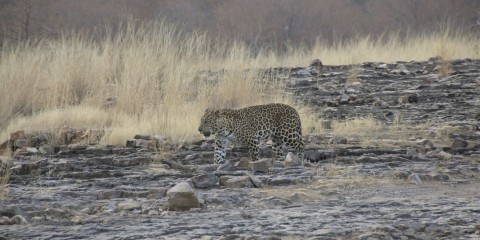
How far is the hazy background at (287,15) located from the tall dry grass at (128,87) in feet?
59.5

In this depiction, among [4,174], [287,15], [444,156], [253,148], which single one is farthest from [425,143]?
[287,15]

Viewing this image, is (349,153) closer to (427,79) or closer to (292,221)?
(292,221)

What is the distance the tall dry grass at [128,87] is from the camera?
1255 cm

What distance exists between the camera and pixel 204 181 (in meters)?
7.59

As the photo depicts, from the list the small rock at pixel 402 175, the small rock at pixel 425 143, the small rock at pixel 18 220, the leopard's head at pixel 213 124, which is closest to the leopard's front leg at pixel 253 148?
the leopard's head at pixel 213 124

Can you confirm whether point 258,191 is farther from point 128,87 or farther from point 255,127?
point 128,87

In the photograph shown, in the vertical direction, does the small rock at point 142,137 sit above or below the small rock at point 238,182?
above

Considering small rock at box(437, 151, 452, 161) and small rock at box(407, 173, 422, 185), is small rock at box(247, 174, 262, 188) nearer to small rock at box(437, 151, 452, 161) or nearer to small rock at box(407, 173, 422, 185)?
small rock at box(407, 173, 422, 185)

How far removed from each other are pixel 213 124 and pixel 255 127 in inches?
18.9

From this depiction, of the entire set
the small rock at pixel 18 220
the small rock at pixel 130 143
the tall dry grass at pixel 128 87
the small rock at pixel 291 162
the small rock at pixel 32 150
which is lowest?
the small rock at pixel 18 220

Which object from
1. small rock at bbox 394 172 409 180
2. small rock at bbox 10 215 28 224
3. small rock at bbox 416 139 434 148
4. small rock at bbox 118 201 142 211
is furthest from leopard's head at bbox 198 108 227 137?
small rock at bbox 10 215 28 224

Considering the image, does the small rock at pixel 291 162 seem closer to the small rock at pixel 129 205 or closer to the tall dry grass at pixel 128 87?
the small rock at pixel 129 205

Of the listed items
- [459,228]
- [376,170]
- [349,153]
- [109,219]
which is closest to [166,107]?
[349,153]

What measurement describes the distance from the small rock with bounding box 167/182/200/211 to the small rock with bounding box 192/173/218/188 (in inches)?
42.5
